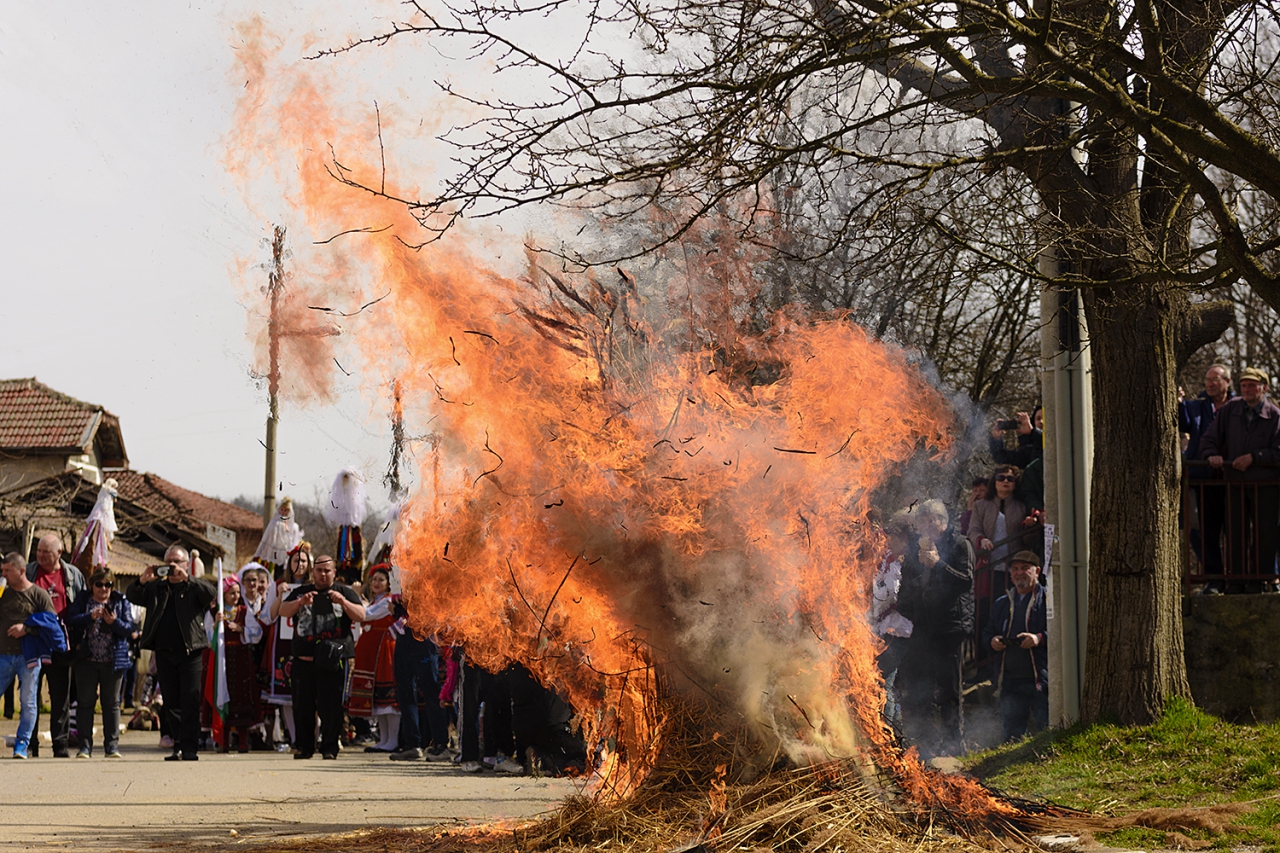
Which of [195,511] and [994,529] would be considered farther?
[195,511]

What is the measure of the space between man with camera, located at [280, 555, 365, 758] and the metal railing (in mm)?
8197

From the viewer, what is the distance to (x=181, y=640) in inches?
520

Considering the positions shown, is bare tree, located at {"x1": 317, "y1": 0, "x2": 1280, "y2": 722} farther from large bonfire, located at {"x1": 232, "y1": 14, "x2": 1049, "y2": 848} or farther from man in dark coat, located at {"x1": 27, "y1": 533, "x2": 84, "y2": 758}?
man in dark coat, located at {"x1": 27, "y1": 533, "x2": 84, "y2": 758}

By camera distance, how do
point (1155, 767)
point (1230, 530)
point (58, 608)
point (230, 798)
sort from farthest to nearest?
1. point (58, 608)
2. point (1230, 530)
3. point (230, 798)
4. point (1155, 767)

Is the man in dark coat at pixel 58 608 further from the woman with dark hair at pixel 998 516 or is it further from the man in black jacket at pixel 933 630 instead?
the woman with dark hair at pixel 998 516

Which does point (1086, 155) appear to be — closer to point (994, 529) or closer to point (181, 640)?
point (994, 529)

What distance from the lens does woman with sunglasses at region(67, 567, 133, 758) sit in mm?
13938

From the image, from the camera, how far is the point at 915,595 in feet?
39.5

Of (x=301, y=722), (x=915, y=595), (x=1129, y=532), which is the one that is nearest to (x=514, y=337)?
(x=1129, y=532)

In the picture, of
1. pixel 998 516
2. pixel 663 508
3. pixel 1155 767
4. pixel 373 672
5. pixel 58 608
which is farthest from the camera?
pixel 373 672

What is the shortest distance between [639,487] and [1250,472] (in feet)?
23.9

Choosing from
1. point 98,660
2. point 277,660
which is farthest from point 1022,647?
point 98,660

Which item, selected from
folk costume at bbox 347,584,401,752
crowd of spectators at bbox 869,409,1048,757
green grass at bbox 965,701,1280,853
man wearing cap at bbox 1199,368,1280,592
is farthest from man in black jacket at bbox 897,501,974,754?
folk costume at bbox 347,584,401,752

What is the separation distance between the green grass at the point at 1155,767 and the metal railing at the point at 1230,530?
1776 mm
